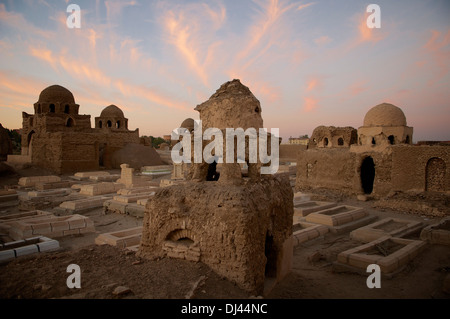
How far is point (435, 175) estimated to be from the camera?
44.1 ft

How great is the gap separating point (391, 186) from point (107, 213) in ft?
44.9

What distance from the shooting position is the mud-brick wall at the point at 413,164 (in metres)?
13.1

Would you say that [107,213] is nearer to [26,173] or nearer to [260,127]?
[260,127]

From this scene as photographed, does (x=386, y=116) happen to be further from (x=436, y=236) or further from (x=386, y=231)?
(x=436, y=236)

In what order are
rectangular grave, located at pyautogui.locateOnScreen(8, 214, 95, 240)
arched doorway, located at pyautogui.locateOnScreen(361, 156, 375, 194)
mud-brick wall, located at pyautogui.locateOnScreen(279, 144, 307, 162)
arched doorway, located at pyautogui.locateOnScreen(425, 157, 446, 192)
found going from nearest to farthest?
rectangular grave, located at pyautogui.locateOnScreen(8, 214, 95, 240) → arched doorway, located at pyautogui.locateOnScreen(425, 157, 446, 192) → arched doorway, located at pyautogui.locateOnScreen(361, 156, 375, 194) → mud-brick wall, located at pyautogui.locateOnScreen(279, 144, 307, 162)

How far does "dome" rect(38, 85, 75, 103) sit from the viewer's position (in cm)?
2812

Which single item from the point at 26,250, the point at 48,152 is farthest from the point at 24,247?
the point at 48,152

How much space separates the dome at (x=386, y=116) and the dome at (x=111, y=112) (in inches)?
1014

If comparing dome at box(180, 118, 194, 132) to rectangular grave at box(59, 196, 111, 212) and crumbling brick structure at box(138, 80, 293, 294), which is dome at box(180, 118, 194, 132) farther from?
crumbling brick structure at box(138, 80, 293, 294)

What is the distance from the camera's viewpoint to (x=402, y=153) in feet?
46.9

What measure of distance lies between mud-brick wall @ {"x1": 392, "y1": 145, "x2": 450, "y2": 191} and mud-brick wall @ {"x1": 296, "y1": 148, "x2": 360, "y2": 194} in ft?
7.15

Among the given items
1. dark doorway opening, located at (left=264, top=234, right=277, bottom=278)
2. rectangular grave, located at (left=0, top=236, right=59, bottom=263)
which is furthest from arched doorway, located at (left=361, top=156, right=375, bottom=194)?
rectangular grave, located at (left=0, top=236, right=59, bottom=263)

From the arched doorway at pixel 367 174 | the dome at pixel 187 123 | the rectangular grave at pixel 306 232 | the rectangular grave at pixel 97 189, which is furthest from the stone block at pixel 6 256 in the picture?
the dome at pixel 187 123
